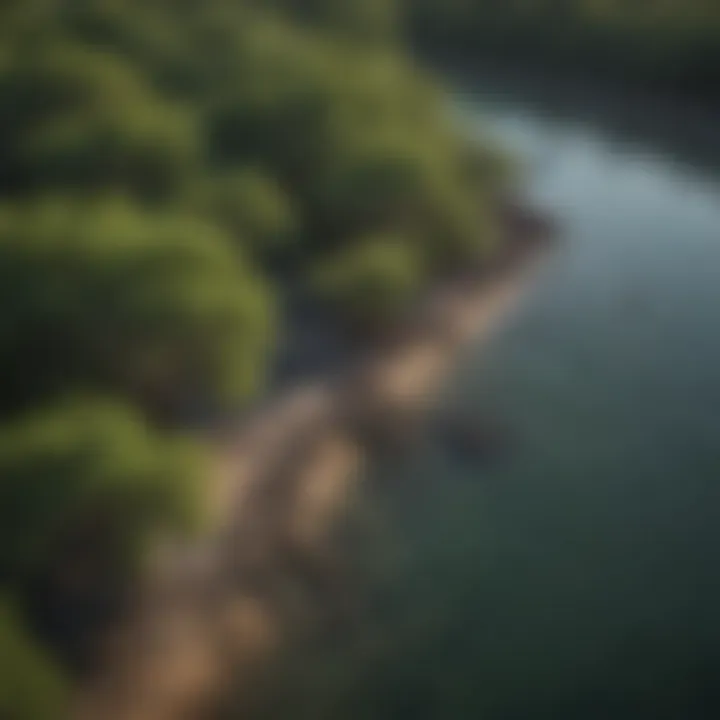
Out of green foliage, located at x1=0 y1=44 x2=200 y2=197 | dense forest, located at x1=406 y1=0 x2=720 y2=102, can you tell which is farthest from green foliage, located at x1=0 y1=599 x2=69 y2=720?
dense forest, located at x1=406 y1=0 x2=720 y2=102

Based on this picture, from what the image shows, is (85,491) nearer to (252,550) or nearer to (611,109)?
(252,550)

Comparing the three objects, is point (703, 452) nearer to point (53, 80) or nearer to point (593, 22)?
point (53, 80)

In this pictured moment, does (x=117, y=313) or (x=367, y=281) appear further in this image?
(x=367, y=281)

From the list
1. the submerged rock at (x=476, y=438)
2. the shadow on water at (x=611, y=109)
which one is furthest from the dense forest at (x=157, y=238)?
the shadow on water at (x=611, y=109)

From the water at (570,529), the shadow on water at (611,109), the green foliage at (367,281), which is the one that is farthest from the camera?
the shadow on water at (611,109)

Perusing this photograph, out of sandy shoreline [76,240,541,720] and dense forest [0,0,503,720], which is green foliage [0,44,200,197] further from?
sandy shoreline [76,240,541,720]

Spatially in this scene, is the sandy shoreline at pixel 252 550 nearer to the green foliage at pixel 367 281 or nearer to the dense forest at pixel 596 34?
the green foliage at pixel 367 281

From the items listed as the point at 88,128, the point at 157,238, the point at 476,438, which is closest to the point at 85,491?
the point at 157,238
